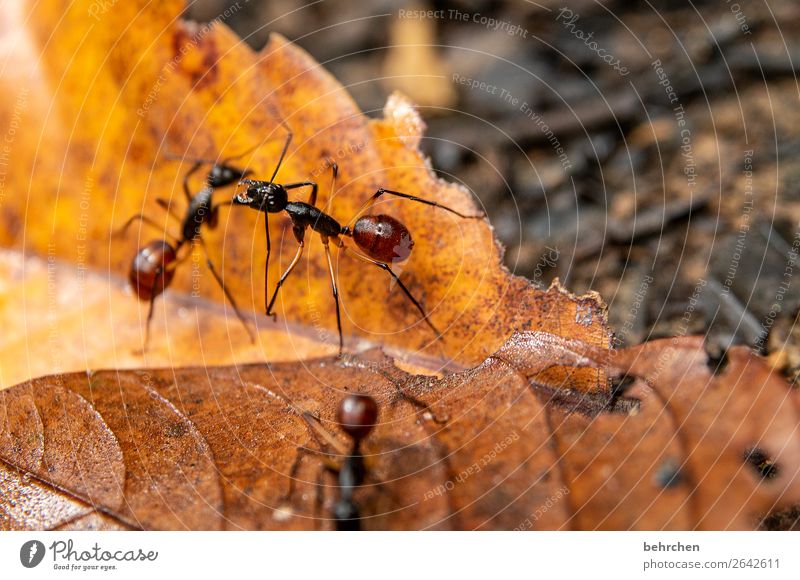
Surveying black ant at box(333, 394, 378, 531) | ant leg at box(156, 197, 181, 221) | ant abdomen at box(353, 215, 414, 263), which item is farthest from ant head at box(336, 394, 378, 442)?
ant leg at box(156, 197, 181, 221)

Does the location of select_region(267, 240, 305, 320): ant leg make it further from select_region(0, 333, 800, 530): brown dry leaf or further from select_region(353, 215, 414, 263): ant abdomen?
select_region(0, 333, 800, 530): brown dry leaf

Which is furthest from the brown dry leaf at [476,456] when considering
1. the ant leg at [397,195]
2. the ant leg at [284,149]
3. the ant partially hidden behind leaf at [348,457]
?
the ant leg at [284,149]

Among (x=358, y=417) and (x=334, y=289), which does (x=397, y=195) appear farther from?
(x=358, y=417)
